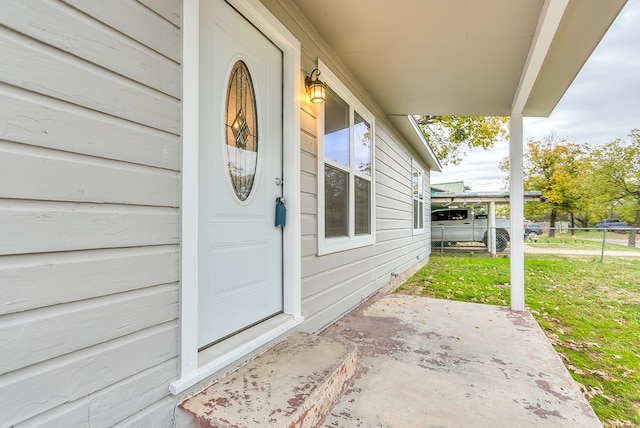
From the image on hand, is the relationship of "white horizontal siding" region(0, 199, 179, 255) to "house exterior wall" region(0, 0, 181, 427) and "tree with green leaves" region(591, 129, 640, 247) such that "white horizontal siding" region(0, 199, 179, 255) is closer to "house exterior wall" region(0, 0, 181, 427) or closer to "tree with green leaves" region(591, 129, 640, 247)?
"house exterior wall" region(0, 0, 181, 427)

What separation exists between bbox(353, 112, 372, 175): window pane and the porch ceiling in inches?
17.8

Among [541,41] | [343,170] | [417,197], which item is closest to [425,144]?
[417,197]

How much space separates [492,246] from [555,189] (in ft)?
40.4

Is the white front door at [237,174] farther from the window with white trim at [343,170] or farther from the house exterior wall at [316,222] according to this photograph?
the window with white trim at [343,170]

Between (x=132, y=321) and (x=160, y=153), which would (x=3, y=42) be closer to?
(x=160, y=153)

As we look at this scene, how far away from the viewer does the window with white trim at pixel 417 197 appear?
752 centimetres

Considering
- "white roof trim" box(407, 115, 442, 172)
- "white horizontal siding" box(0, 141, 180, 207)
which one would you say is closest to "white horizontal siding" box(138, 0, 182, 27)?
"white horizontal siding" box(0, 141, 180, 207)

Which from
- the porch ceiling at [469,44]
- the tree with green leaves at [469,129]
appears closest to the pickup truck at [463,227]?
the tree with green leaves at [469,129]

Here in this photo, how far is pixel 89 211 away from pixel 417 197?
774cm

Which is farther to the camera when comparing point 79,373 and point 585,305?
point 585,305

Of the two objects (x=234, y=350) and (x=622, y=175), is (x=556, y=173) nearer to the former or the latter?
(x=622, y=175)

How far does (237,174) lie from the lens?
1.84m

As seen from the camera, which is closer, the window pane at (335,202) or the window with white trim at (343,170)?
the window with white trim at (343,170)

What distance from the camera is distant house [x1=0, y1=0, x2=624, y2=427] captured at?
37.0 inches
